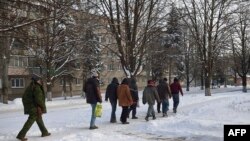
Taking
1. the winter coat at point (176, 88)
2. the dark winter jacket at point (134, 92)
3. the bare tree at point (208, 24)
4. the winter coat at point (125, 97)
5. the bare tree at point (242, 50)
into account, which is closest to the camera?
the winter coat at point (125, 97)

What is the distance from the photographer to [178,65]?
2653 inches

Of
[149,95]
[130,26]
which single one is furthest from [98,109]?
[130,26]

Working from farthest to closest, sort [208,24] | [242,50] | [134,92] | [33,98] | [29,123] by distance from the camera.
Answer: [242,50]
[208,24]
[134,92]
[33,98]
[29,123]

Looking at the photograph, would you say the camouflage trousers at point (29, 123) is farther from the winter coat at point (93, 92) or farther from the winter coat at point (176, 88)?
the winter coat at point (176, 88)

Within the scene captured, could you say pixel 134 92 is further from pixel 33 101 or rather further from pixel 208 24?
pixel 208 24

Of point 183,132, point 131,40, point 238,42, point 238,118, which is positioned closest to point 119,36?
point 131,40

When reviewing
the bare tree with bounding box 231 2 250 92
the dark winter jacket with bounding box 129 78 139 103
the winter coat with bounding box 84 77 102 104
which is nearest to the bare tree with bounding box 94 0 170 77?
the dark winter jacket with bounding box 129 78 139 103

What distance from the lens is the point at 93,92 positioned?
47.6ft

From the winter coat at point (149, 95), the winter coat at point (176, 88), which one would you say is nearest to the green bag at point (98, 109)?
the winter coat at point (149, 95)

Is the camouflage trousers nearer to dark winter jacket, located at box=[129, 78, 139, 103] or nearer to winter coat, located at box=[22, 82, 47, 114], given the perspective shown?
winter coat, located at box=[22, 82, 47, 114]

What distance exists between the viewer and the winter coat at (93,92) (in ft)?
47.4

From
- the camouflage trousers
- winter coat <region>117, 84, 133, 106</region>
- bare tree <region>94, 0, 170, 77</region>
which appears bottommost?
the camouflage trousers

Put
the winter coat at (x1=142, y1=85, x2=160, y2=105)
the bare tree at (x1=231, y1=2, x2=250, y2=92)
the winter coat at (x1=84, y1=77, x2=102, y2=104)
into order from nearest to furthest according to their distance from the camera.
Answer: the winter coat at (x1=84, y1=77, x2=102, y2=104)
the winter coat at (x1=142, y1=85, x2=160, y2=105)
the bare tree at (x1=231, y1=2, x2=250, y2=92)

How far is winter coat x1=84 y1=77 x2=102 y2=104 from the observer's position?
14.5 metres
